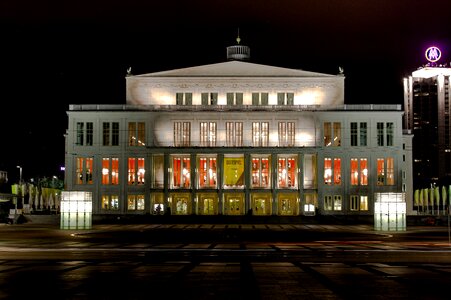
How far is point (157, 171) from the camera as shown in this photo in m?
107

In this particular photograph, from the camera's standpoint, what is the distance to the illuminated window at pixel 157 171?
106 m

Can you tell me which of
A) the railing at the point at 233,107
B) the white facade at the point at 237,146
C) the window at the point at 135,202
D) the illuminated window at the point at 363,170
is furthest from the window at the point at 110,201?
the illuminated window at the point at 363,170

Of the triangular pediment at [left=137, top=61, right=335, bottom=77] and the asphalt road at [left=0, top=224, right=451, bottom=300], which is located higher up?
the triangular pediment at [left=137, top=61, right=335, bottom=77]

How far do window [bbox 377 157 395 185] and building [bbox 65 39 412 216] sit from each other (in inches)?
5.5

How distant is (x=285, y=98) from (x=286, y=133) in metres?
5.02

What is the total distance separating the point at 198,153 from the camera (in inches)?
4168

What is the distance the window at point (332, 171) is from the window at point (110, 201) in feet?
96.5

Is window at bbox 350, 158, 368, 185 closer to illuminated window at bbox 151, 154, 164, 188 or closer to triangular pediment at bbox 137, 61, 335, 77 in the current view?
triangular pediment at bbox 137, 61, 335, 77

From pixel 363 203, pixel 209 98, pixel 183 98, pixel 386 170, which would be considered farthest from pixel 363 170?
pixel 183 98

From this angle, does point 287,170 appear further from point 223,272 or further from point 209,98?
point 223,272

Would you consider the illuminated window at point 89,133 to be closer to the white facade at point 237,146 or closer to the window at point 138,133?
the white facade at point 237,146

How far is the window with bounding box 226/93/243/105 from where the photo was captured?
355ft

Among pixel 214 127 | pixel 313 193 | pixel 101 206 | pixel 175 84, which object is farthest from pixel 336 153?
pixel 101 206

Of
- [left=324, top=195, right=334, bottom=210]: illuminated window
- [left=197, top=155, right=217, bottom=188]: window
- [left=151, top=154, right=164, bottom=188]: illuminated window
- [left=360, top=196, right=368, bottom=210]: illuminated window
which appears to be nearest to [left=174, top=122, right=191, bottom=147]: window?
[left=197, top=155, right=217, bottom=188]: window
